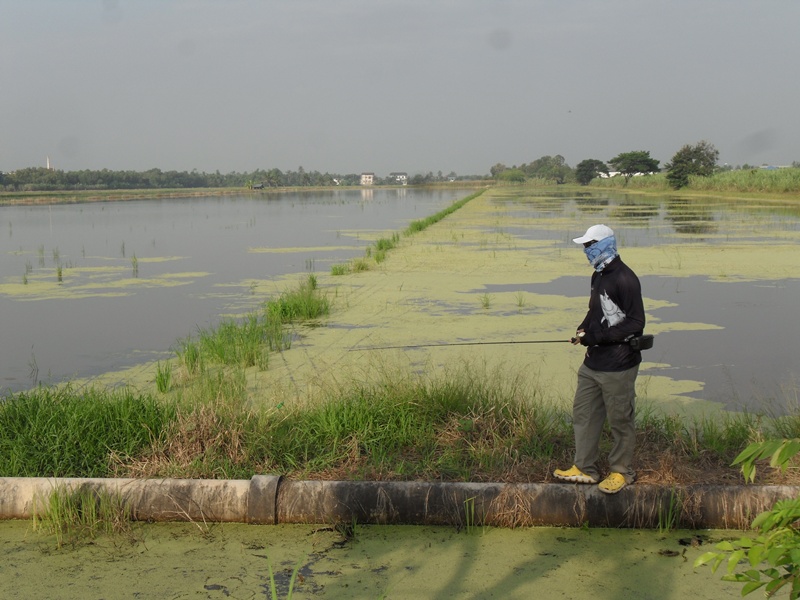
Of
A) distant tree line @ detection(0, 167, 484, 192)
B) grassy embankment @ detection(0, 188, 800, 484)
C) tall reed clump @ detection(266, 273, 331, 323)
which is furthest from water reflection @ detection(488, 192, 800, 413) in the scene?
distant tree line @ detection(0, 167, 484, 192)

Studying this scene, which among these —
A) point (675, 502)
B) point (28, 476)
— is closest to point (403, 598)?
point (675, 502)

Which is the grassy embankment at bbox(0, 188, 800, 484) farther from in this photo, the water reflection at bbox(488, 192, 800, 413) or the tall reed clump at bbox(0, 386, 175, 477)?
the water reflection at bbox(488, 192, 800, 413)

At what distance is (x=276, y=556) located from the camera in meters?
3.25

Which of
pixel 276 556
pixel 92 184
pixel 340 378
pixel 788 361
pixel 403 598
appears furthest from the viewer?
pixel 92 184

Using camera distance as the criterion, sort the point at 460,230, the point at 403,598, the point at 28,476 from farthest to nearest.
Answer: the point at 460,230
the point at 28,476
the point at 403,598

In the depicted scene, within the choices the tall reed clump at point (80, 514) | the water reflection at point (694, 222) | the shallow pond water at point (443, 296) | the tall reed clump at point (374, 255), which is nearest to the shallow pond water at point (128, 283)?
the shallow pond water at point (443, 296)

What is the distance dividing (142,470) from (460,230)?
18.3m

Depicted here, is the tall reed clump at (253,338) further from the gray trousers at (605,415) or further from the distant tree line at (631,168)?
the distant tree line at (631,168)

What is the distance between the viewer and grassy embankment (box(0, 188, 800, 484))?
3857mm

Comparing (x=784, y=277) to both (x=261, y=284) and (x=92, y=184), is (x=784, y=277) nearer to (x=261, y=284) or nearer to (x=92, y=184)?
(x=261, y=284)

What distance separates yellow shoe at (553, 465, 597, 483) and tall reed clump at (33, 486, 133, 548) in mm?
1925

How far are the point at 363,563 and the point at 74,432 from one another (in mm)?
1864

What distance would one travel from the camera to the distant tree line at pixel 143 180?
8451cm

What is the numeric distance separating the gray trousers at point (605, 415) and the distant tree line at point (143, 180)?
84.8 metres
